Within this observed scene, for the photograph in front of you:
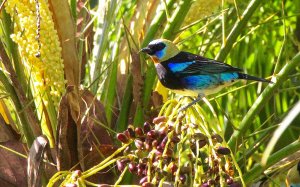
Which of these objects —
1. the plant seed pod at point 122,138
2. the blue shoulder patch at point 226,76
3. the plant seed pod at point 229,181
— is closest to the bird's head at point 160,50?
the blue shoulder patch at point 226,76

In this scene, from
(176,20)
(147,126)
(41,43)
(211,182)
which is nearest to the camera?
(211,182)

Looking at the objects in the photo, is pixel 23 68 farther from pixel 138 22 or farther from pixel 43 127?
pixel 138 22

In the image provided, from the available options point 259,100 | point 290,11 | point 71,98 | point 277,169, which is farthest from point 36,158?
point 290,11

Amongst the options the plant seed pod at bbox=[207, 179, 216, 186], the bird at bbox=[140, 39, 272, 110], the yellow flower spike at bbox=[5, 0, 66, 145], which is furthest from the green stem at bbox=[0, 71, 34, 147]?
the plant seed pod at bbox=[207, 179, 216, 186]

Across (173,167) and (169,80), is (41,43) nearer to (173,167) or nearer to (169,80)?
(169,80)

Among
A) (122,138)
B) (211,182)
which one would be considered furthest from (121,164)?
(211,182)

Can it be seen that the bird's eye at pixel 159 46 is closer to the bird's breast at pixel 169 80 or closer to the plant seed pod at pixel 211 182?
the bird's breast at pixel 169 80
